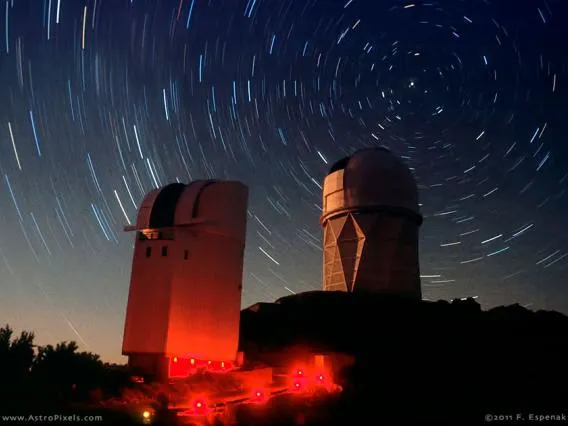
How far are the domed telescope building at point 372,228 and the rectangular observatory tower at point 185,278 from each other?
18.9 metres

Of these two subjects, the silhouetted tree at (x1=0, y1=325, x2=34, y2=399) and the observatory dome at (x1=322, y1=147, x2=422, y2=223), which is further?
the observatory dome at (x1=322, y1=147, x2=422, y2=223)

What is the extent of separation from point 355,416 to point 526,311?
26.1 m

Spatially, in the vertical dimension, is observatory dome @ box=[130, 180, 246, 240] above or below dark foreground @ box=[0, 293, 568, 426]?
above

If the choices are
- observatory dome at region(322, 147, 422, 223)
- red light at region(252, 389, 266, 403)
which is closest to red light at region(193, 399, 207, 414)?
red light at region(252, 389, 266, 403)

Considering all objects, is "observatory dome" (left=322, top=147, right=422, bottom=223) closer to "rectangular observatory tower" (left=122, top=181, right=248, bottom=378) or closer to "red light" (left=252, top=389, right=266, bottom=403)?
"rectangular observatory tower" (left=122, top=181, right=248, bottom=378)

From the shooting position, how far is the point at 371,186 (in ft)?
169

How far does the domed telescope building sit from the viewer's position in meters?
49.7

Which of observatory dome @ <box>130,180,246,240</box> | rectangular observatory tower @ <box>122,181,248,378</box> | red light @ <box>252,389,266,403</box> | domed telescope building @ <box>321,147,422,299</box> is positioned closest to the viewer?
red light @ <box>252,389,266,403</box>

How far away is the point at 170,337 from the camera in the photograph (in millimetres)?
29875

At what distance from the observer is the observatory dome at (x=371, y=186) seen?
168ft

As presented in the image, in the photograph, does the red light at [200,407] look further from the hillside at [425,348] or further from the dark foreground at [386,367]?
the hillside at [425,348]

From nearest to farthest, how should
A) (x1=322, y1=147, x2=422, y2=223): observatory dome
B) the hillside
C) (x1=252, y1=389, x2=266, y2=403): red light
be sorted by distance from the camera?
(x1=252, y1=389, x2=266, y2=403): red light
the hillside
(x1=322, y1=147, x2=422, y2=223): observatory dome

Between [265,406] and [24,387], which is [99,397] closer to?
[24,387]

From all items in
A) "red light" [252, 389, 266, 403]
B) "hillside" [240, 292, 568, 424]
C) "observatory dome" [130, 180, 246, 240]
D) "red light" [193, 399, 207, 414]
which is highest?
"observatory dome" [130, 180, 246, 240]
